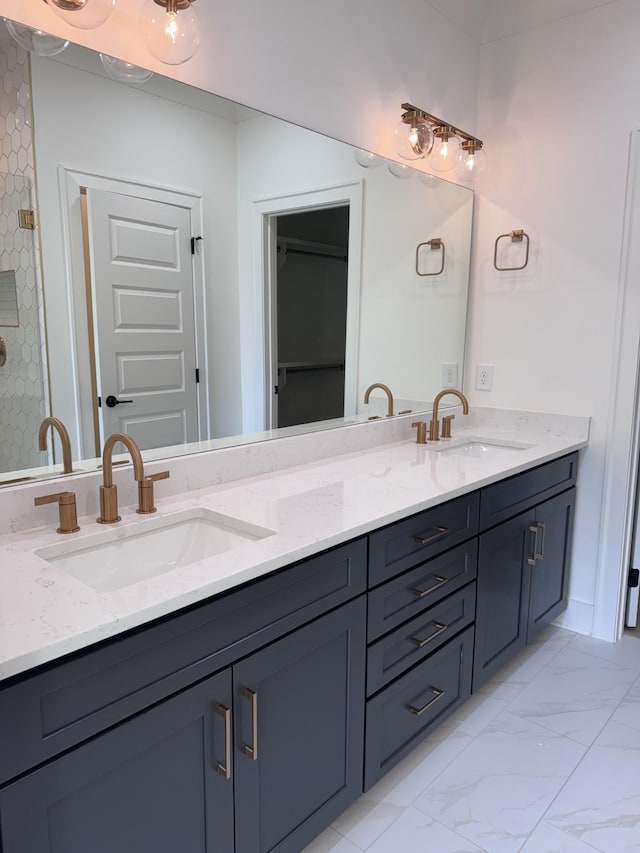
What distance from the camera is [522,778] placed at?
1.76m

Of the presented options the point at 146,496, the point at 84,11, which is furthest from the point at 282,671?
the point at 84,11

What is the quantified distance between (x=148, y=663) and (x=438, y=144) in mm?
2260

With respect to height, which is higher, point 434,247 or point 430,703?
point 434,247

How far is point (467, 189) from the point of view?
2.66 m

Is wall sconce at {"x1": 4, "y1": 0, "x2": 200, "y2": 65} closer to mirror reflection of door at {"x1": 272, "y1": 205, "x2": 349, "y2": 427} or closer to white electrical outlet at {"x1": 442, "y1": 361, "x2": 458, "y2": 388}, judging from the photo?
mirror reflection of door at {"x1": 272, "y1": 205, "x2": 349, "y2": 427}

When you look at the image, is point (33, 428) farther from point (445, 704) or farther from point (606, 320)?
point (606, 320)

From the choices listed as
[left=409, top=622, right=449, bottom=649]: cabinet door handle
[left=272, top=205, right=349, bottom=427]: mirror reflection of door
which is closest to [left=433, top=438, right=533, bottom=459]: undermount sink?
[left=272, top=205, right=349, bottom=427]: mirror reflection of door

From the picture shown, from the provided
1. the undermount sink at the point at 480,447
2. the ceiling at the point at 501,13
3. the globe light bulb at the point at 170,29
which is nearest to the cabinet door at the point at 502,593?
the undermount sink at the point at 480,447

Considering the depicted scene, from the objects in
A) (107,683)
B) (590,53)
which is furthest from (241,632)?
(590,53)

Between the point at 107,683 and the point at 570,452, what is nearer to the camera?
the point at 107,683

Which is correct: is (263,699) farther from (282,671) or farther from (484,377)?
(484,377)

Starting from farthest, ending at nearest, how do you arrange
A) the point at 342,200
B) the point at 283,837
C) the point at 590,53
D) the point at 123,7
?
the point at 590,53
the point at 342,200
the point at 123,7
the point at 283,837

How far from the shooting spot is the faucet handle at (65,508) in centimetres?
130

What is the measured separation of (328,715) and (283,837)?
263 mm
